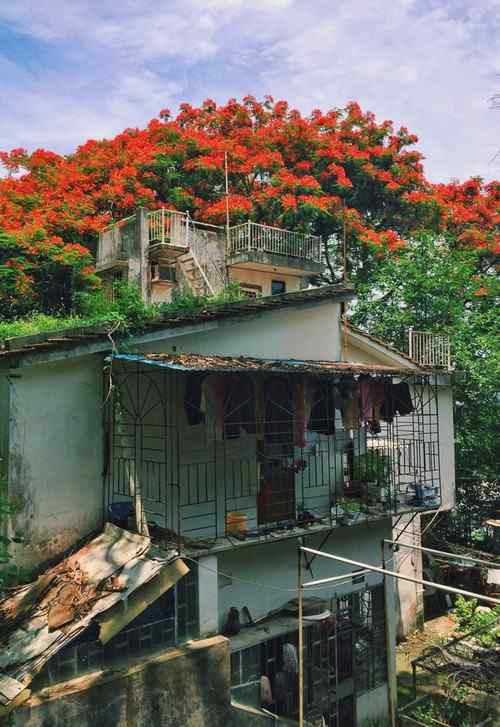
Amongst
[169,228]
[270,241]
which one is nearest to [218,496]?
[169,228]

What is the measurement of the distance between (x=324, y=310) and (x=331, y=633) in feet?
23.3

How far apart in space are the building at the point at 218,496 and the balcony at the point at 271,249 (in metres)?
8.93

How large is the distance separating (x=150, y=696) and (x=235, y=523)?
3.15m

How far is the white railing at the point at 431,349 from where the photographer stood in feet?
62.5

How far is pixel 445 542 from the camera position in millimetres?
19219

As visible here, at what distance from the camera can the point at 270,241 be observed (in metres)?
22.7

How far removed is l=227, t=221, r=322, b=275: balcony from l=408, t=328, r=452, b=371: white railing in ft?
19.8

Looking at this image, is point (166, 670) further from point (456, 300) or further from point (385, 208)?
point (385, 208)

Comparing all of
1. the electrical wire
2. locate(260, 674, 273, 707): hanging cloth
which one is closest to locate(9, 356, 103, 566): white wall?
the electrical wire

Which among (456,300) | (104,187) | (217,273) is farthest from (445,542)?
(104,187)

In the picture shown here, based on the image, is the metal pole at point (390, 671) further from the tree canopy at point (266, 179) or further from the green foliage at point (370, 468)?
the tree canopy at point (266, 179)

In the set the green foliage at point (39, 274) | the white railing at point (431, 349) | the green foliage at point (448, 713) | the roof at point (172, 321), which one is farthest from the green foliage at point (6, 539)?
the white railing at point (431, 349)

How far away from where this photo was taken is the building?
8.46 meters

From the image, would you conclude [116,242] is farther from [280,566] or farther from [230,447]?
[280,566]
